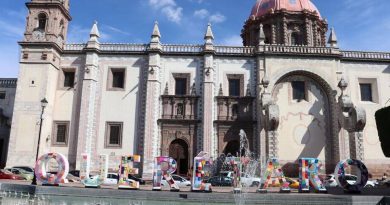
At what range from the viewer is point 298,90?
103 feet

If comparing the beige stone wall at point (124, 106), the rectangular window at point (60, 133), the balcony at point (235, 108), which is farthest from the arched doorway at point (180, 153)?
the rectangular window at point (60, 133)

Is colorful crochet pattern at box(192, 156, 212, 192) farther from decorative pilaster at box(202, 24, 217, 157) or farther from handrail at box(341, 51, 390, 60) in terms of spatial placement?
handrail at box(341, 51, 390, 60)

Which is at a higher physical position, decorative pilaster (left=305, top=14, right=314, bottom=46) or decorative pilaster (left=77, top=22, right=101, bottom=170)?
decorative pilaster (left=305, top=14, right=314, bottom=46)

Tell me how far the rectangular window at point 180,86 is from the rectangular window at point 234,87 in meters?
4.00

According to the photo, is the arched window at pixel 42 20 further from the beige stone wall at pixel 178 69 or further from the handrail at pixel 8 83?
the beige stone wall at pixel 178 69

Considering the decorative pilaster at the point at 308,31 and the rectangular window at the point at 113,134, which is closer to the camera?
the rectangular window at the point at 113,134

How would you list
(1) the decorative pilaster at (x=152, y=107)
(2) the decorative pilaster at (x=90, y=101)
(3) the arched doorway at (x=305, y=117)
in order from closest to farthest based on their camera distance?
1. (1) the decorative pilaster at (x=152, y=107)
2. (2) the decorative pilaster at (x=90, y=101)
3. (3) the arched doorway at (x=305, y=117)

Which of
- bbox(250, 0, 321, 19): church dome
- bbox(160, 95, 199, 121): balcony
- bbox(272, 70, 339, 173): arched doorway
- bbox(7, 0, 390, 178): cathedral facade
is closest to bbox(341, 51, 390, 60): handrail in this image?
bbox(7, 0, 390, 178): cathedral facade

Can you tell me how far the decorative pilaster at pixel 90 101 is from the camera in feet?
95.3

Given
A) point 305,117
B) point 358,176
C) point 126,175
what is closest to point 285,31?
point 305,117

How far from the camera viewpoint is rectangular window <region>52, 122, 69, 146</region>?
29672 mm

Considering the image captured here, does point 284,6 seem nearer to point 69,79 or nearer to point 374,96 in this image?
point 374,96

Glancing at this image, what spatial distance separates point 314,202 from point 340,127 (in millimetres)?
16740

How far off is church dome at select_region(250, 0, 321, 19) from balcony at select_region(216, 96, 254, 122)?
1182 cm
